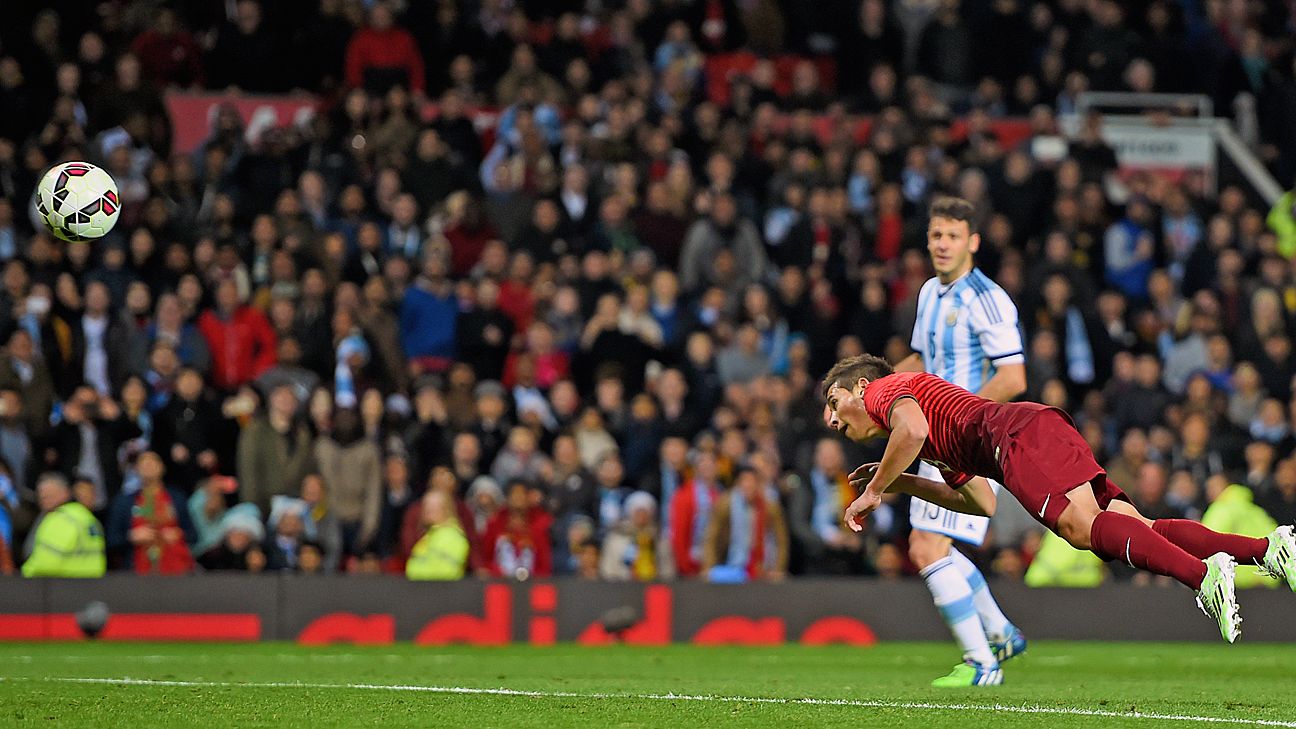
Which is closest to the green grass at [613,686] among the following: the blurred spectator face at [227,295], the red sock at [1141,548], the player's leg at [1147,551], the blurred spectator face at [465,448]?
the player's leg at [1147,551]

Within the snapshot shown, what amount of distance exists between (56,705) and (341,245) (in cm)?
Answer: 931

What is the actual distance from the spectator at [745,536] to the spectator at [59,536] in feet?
15.7

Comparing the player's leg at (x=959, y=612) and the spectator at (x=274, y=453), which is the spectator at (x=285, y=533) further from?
the player's leg at (x=959, y=612)

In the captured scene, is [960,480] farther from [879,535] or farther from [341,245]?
[341,245]

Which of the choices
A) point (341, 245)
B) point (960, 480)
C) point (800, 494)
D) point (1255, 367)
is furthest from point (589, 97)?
point (960, 480)

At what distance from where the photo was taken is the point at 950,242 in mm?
9953

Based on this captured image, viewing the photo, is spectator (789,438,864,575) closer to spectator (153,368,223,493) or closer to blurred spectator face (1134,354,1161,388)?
blurred spectator face (1134,354,1161,388)

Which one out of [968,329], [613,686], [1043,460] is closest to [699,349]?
[968,329]

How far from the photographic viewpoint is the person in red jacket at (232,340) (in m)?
16.4

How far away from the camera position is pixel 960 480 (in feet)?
29.6

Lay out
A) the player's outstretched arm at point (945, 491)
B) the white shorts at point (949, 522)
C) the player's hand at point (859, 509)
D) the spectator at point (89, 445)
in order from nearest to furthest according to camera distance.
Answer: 1. the player's hand at point (859, 509)
2. the player's outstretched arm at point (945, 491)
3. the white shorts at point (949, 522)
4. the spectator at point (89, 445)

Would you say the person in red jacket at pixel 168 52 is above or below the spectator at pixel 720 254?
above

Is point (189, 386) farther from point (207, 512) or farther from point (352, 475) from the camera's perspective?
point (352, 475)

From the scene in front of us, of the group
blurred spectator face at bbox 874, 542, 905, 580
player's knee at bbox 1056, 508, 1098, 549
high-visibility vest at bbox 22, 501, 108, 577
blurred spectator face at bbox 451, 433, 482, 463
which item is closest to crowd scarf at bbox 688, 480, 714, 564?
blurred spectator face at bbox 874, 542, 905, 580
